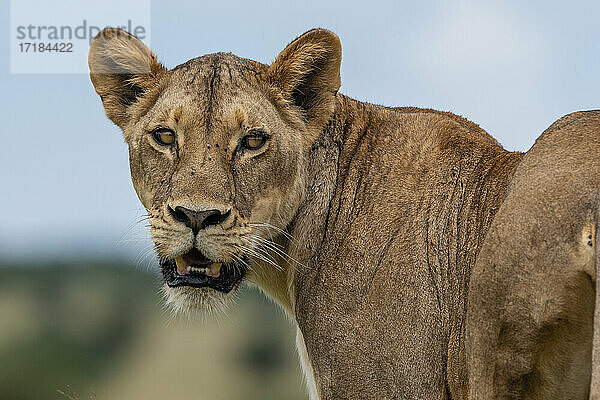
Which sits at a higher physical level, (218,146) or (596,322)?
(218,146)

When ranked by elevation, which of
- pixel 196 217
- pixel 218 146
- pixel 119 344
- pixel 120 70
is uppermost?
pixel 120 70

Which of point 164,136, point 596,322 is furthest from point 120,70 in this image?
A: point 596,322

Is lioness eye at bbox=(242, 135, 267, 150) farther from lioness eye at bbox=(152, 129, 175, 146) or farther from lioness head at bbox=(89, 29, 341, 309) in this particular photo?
lioness eye at bbox=(152, 129, 175, 146)

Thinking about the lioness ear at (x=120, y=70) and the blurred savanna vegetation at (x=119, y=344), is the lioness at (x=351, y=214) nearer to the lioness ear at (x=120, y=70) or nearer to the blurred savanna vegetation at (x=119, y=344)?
the lioness ear at (x=120, y=70)

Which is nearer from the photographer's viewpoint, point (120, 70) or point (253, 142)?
point (253, 142)

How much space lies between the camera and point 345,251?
200 inches

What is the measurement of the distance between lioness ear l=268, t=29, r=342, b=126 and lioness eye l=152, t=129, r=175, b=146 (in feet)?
2.16

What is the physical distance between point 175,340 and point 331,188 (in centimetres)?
997

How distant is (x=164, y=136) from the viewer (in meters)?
5.12

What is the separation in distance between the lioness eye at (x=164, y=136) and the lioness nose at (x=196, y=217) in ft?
1.54

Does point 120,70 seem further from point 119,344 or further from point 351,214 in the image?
point 119,344

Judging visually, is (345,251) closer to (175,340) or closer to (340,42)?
(340,42)

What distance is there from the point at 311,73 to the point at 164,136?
93 cm

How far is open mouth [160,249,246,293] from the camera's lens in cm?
499
